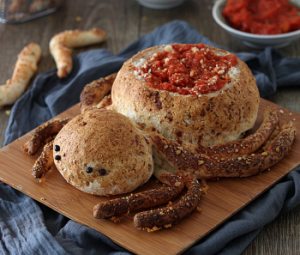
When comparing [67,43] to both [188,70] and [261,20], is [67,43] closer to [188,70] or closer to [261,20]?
[188,70]

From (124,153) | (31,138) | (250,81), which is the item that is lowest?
(31,138)

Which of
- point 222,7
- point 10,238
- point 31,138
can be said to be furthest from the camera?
point 222,7

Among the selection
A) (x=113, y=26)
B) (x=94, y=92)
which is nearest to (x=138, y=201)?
(x=94, y=92)

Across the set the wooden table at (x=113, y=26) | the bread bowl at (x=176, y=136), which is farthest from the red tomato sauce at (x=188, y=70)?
the wooden table at (x=113, y=26)

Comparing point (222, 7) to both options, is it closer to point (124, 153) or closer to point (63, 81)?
point (63, 81)

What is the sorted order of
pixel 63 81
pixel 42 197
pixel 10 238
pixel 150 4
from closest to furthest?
pixel 10 238
pixel 42 197
pixel 63 81
pixel 150 4

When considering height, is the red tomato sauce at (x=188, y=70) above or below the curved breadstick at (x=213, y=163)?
above

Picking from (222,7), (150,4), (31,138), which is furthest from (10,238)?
(150,4)

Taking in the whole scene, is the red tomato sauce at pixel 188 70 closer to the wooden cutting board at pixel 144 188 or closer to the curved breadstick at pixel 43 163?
the wooden cutting board at pixel 144 188
